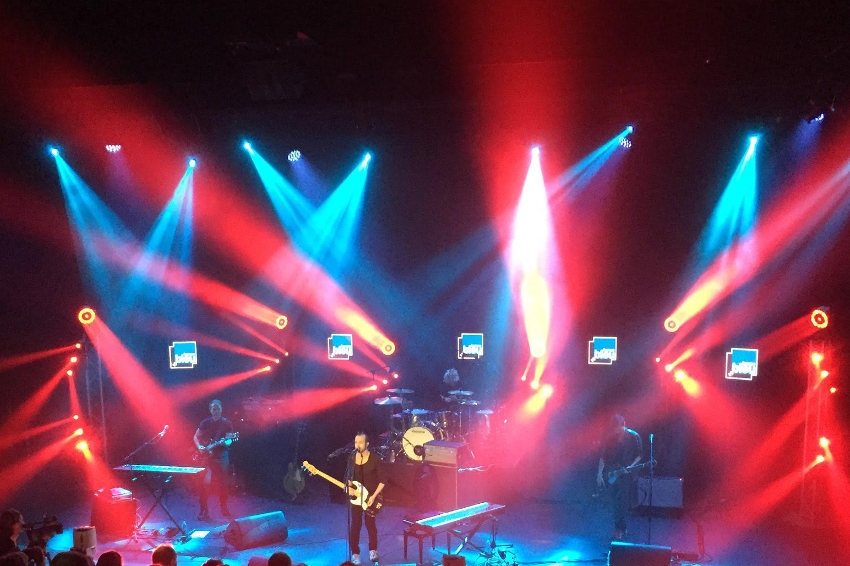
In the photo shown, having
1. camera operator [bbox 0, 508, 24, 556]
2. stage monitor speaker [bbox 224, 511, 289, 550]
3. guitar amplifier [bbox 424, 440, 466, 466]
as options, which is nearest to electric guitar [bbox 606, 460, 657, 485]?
guitar amplifier [bbox 424, 440, 466, 466]

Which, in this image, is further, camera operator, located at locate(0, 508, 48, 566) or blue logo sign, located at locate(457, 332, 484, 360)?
blue logo sign, located at locate(457, 332, 484, 360)

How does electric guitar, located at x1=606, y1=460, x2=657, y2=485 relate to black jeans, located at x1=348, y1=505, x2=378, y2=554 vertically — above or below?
above

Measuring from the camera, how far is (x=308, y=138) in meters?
11.9

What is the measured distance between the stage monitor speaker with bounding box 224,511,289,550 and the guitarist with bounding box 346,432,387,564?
121 cm

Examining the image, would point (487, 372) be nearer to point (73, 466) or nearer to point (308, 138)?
point (308, 138)

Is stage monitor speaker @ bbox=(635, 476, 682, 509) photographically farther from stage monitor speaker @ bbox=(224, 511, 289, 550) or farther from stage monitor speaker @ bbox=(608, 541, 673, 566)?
stage monitor speaker @ bbox=(224, 511, 289, 550)

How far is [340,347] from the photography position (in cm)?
1462

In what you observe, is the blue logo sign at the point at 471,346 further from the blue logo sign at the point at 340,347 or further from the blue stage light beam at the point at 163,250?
the blue stage light beam at the point at 163,250

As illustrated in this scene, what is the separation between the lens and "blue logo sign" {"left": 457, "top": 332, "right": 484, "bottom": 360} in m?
14.2

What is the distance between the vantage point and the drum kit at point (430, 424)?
11469 millimetres

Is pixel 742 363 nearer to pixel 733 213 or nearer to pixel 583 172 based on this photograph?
pixel 733 213

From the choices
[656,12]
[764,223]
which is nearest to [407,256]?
[764,223]

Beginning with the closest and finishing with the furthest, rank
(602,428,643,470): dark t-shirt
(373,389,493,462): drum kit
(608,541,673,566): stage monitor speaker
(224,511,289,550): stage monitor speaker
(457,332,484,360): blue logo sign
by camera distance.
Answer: (608,541,673,566): stage monitor speaker → (224,511,289,550): stage monitor speaker → (602,428,643,470): dark t-shirt → (373,389,493,462): drum kit → (457,332,484,360): blue logo sign

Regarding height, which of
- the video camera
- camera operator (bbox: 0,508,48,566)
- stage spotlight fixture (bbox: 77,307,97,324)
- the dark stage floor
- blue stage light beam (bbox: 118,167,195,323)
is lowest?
the dark stage floor
